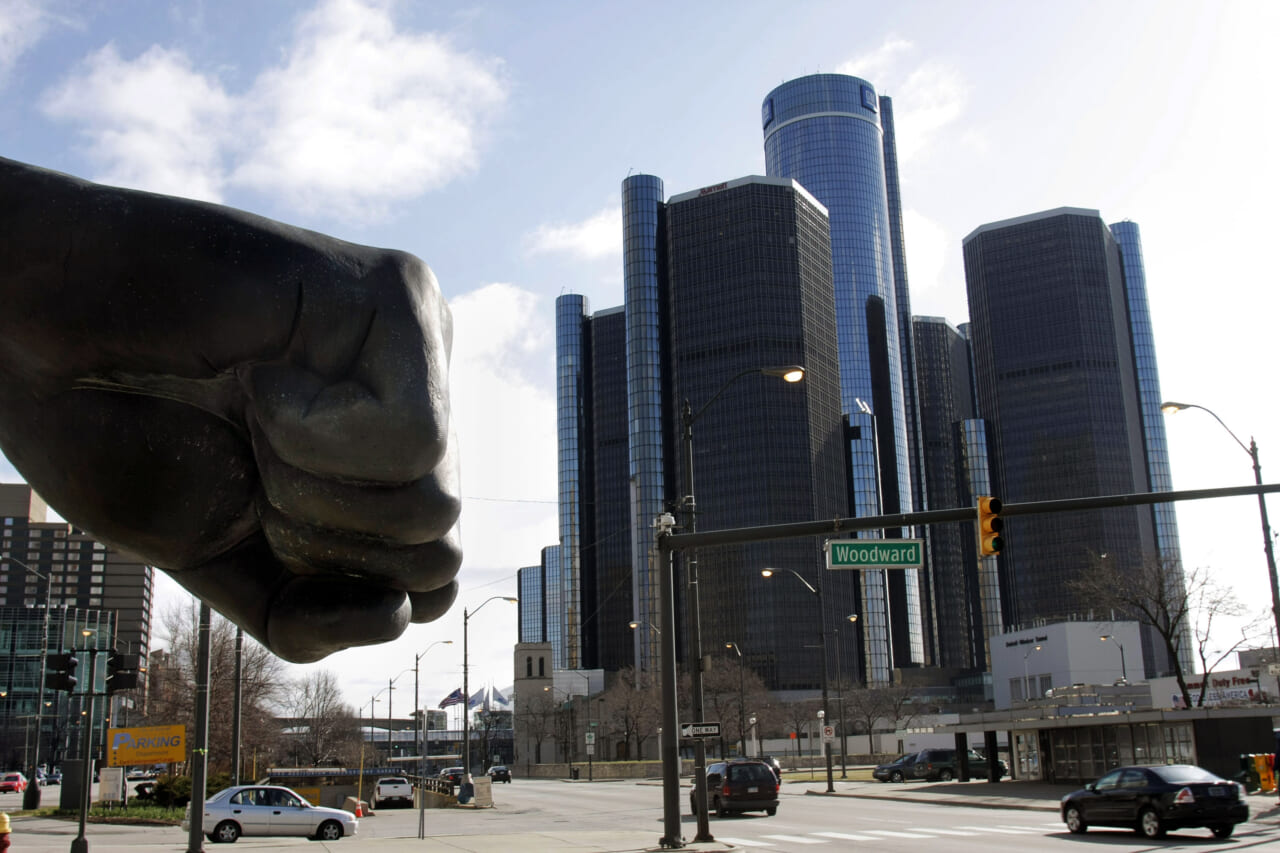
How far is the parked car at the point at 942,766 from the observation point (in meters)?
51.2

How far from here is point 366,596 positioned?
3201 mm

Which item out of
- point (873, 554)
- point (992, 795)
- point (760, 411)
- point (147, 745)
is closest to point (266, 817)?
point (147, 745)

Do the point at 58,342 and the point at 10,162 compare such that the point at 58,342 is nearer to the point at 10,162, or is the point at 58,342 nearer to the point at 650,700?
the point at 10,162

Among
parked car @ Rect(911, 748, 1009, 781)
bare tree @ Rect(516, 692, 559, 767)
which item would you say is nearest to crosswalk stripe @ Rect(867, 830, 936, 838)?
parked car @ Rect(911, 748, 1009, 781)

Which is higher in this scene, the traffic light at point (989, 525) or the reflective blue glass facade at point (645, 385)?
the reflective blue glass facade at point (645, 385)

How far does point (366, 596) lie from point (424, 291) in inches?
35.4

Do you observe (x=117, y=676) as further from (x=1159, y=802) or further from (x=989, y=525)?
(x=1159, y=802)

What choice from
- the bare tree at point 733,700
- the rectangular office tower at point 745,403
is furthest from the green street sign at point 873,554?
the rectangular office tower at point 745,403

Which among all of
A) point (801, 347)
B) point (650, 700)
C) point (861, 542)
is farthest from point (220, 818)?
A: point (801, 347)

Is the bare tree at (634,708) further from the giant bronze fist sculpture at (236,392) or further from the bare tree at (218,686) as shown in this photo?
the giant bronze fist sculpture at (236,392)

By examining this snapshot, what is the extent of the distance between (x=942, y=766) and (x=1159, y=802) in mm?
30807

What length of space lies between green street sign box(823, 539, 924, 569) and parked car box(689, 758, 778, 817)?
16.3 m

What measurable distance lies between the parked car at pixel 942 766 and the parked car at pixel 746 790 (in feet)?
68.8

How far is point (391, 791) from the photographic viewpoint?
4691 cm
